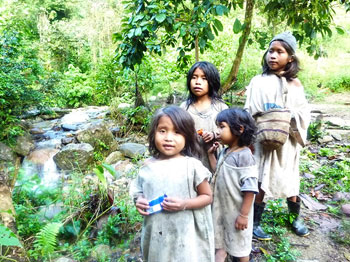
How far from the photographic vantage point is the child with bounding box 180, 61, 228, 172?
2.00 metres

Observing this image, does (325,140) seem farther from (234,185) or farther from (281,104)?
(234,185)

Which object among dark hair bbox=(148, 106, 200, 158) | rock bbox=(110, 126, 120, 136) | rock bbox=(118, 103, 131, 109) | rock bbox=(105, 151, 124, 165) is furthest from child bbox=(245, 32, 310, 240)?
rock bbox=(118, 103, 131, 109)

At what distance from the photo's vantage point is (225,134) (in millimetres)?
1826

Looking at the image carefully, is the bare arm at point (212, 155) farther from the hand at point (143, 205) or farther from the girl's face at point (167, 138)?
the hand at point (143, 205)

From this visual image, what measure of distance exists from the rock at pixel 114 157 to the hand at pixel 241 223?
4.30m

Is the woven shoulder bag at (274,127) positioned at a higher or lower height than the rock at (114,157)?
higher

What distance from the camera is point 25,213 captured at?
3297 millimetres

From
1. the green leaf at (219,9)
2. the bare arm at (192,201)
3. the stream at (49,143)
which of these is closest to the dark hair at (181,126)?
the bare arm at (192,201)

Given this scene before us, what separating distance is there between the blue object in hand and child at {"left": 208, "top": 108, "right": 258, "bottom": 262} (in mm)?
580

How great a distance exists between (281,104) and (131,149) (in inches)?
166

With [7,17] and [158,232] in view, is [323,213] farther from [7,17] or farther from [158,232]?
[7,17]

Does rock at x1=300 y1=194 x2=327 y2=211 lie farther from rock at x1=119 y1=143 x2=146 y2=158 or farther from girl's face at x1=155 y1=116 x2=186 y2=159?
rock at x1=119 y1=143 x2=146 y2=158

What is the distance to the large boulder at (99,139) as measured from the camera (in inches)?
241

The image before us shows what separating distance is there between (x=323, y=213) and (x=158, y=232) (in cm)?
250
